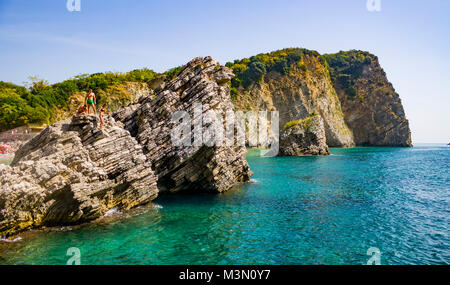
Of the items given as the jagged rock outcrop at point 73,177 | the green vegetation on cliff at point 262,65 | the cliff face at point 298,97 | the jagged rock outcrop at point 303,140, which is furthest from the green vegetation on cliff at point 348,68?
the jagged rock outcrop at point 73,177

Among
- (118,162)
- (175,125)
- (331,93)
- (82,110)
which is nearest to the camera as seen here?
(118,162)

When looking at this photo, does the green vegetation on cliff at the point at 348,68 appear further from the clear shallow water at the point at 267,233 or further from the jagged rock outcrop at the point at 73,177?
the jagged rock outcrop at the point at 73,177

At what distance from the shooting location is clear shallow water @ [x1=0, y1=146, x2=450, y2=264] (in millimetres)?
13141

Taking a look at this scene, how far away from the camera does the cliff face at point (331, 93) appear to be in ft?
373

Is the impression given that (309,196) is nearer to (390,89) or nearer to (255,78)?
(255,78)

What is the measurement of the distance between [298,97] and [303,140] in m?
49.0

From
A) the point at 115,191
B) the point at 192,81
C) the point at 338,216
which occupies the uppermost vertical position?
the point at 192,81

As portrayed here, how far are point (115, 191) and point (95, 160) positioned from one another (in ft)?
8.94

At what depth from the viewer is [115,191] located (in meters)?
19.7

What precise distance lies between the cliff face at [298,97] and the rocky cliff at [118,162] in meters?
83.5


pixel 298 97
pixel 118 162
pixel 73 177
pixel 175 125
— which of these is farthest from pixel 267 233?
pixel 298 97

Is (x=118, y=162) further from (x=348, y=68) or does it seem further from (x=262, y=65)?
(x=348, y=68)

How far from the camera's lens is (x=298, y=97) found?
11425 cm

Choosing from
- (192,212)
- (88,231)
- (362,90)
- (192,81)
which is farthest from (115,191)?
(362,90)
